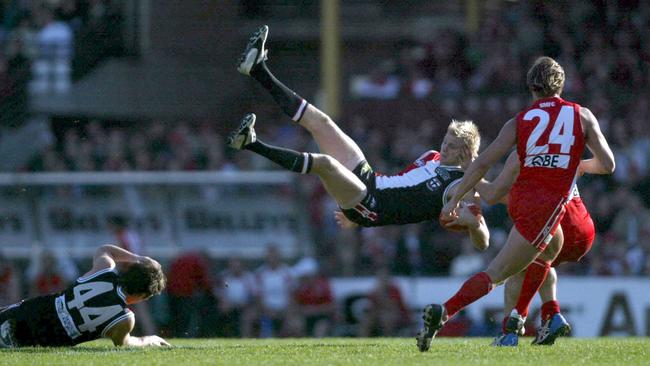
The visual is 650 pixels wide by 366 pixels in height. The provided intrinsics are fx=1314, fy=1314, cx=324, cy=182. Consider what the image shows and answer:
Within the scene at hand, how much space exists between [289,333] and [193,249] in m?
1.82

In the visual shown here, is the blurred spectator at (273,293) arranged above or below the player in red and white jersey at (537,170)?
below

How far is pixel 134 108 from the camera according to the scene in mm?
23359

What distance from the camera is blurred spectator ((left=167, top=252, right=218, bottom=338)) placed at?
16.3 m

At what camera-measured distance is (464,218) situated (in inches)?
374

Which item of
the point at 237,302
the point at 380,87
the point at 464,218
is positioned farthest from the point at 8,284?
the point at 464,218

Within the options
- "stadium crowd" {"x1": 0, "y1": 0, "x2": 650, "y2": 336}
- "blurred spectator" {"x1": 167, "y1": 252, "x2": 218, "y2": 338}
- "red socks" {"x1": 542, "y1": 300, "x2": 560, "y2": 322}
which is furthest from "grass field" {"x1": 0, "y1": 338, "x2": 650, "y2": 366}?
"blurred spectator" {"x1": 167, "y1": 252, "x2": 218, "y2": 338}

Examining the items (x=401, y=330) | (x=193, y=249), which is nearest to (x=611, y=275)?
(x=401, y=330)

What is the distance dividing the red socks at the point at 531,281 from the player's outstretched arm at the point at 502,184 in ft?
1.90

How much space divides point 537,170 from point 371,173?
5.88 feet

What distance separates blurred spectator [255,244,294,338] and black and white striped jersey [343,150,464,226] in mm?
6517

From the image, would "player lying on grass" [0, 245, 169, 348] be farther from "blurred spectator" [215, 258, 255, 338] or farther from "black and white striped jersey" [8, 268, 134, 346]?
"blurred spectator" [215, 258, 255, 338]

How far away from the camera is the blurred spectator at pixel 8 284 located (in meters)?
16.9

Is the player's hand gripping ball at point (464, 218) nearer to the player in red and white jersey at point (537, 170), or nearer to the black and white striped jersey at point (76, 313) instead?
the player in red and white jersey at point (537, 170)

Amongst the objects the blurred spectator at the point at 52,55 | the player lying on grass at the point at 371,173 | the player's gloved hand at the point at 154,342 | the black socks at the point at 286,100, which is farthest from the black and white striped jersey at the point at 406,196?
the blurred spectator at the point at 52,55
